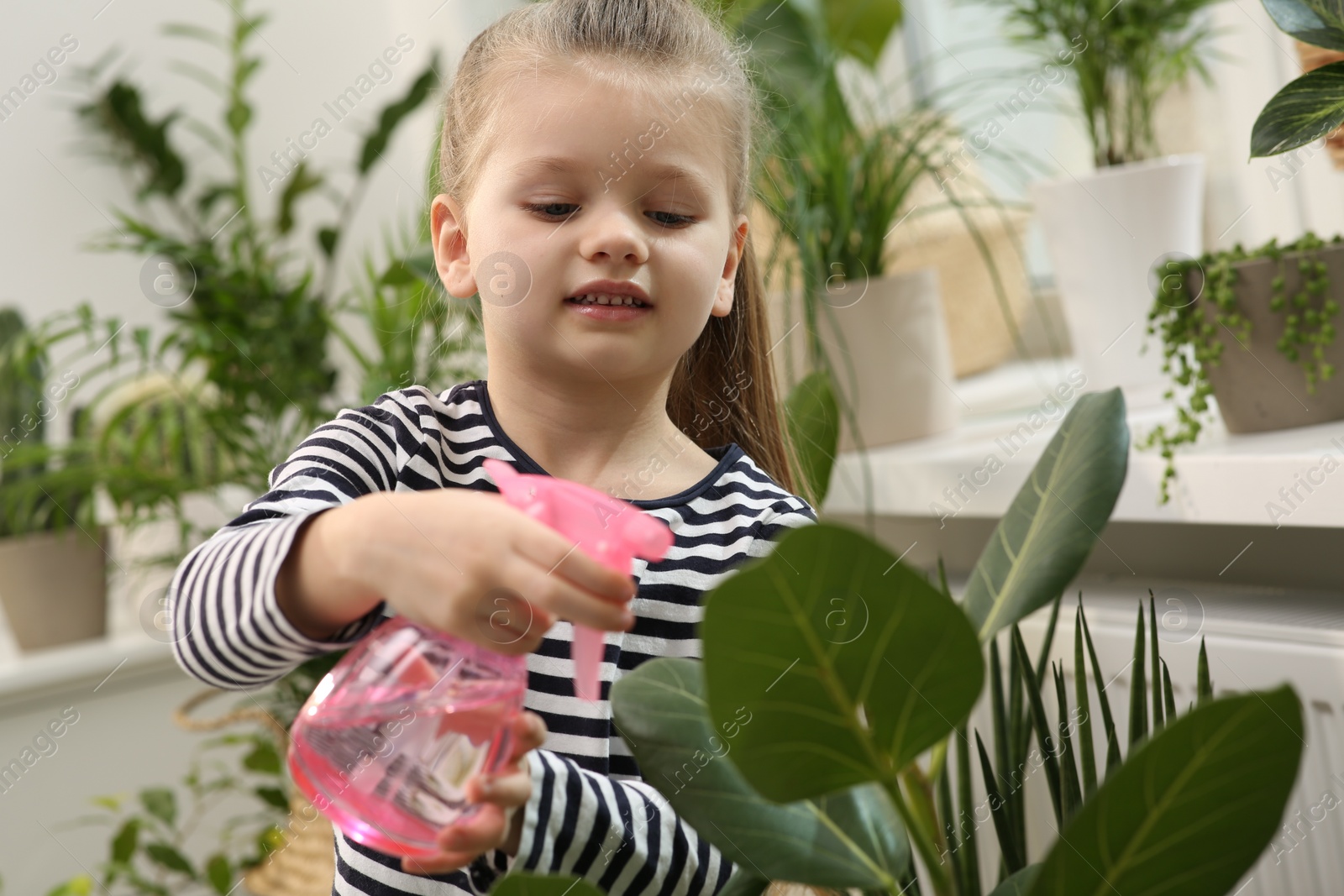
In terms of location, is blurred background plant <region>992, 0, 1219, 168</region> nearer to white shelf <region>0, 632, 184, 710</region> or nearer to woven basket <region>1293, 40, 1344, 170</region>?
woven basket <region>1293, 40, 1344, 170</region>

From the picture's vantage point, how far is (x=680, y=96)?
1.98 ft

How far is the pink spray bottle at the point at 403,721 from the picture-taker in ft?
1.24

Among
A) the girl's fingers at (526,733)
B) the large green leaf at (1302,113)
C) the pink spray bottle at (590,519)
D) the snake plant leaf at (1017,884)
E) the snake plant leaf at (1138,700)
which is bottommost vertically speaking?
the snake plant leaf at (1017,884)

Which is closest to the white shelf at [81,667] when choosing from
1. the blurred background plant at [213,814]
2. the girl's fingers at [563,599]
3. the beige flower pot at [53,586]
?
the beige flower pot at [53,586]

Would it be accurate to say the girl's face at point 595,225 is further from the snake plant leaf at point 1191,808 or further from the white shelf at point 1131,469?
the white shelf at point 1131,469

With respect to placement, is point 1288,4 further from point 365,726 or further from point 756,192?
point 365,726

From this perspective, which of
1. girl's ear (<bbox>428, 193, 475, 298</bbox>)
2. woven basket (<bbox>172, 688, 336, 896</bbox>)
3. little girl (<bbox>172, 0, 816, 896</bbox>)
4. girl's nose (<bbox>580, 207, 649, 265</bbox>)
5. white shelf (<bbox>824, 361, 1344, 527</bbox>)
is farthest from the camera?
woven basket (<bbox>172, 688, 336, 896</bbox>)

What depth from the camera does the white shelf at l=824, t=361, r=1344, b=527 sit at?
2.54 ft

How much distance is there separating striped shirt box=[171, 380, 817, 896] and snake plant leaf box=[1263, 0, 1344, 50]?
0.36m

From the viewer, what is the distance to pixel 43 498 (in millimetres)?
1573

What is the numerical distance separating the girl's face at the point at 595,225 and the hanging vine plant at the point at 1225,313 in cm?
46

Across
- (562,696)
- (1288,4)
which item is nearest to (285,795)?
(562,696)

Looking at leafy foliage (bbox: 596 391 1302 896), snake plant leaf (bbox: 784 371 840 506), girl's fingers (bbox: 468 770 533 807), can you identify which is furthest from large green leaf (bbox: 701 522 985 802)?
snake plant leaf (bbox: 784 371 840 506)

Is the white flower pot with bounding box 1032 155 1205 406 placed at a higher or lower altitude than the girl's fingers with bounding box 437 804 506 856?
higher
